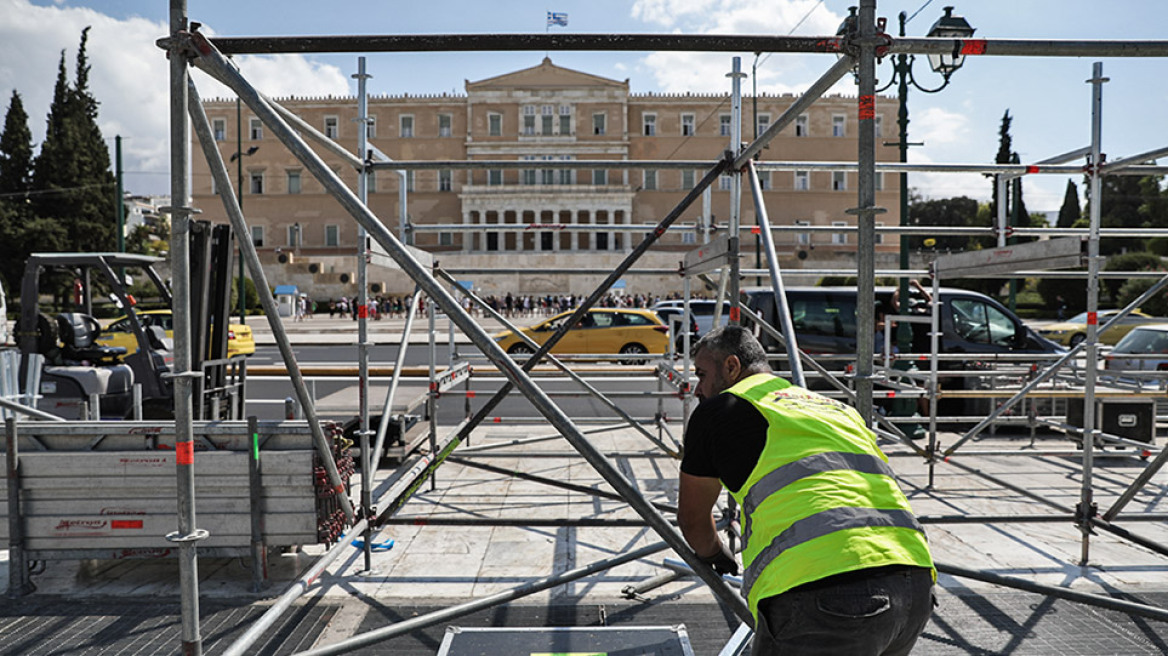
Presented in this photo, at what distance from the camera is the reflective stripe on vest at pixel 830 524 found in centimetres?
215

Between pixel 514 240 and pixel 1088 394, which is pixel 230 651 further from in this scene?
pixel 514 240

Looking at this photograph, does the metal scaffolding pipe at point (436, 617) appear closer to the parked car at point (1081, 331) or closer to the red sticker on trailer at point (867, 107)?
the red sticker on trailer at point (867, 107)

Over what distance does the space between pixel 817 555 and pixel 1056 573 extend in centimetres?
396

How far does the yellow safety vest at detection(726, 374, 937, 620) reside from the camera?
214cm

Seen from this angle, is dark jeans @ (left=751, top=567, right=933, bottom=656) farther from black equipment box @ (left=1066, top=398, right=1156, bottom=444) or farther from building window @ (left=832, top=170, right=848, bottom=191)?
building window @ (left=832, top=170, right=848, bottom=191)

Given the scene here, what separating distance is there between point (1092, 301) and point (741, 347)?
3.47 metres

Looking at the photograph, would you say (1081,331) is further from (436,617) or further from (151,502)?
(151,502)

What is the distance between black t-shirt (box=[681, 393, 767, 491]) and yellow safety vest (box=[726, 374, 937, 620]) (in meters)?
0.02

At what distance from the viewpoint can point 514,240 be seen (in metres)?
68.2

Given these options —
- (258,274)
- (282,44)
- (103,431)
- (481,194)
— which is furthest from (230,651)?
(481,194)

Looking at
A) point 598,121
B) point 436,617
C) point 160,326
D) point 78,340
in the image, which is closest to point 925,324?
point 436,617

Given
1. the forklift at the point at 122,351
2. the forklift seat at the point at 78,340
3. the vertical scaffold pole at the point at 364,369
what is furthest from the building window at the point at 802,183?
the vertical scaffold pole at the point at 364,369

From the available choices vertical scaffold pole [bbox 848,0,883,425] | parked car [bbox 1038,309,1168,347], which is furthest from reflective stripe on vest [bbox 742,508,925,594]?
parked car [bbox 1038,309,1168,347]

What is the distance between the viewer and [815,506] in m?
2.19
